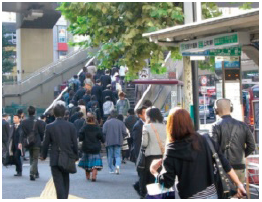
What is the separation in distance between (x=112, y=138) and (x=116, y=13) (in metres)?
3.31

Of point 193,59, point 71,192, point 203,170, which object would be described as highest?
point 193,59

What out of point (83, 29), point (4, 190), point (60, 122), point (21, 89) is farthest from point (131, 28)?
point (21, 89)

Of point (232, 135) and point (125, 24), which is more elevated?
point (125, 24)

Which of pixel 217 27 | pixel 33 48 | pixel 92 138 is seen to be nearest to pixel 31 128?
pixel 92 138

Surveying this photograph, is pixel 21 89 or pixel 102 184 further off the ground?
pixel 21 89

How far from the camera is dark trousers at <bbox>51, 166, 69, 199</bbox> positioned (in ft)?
32.7

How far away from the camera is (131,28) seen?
1662 cm

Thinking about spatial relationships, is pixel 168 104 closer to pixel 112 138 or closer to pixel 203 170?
pixel 112 138

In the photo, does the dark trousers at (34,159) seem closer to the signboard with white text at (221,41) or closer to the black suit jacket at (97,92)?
the signboard with white text at (221,41)

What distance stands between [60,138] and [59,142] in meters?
0.06

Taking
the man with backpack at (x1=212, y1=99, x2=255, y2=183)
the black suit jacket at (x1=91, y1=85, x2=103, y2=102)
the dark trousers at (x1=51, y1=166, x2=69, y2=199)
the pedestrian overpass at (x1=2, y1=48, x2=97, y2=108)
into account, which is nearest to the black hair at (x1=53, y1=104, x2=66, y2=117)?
the dark trousers at (x1=51, y1=166, x2=69, y2=199)

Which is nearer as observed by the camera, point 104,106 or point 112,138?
point 112,138

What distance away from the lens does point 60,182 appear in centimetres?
1002

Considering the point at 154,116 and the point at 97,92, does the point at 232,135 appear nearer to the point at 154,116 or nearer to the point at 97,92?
the point at 154,116
